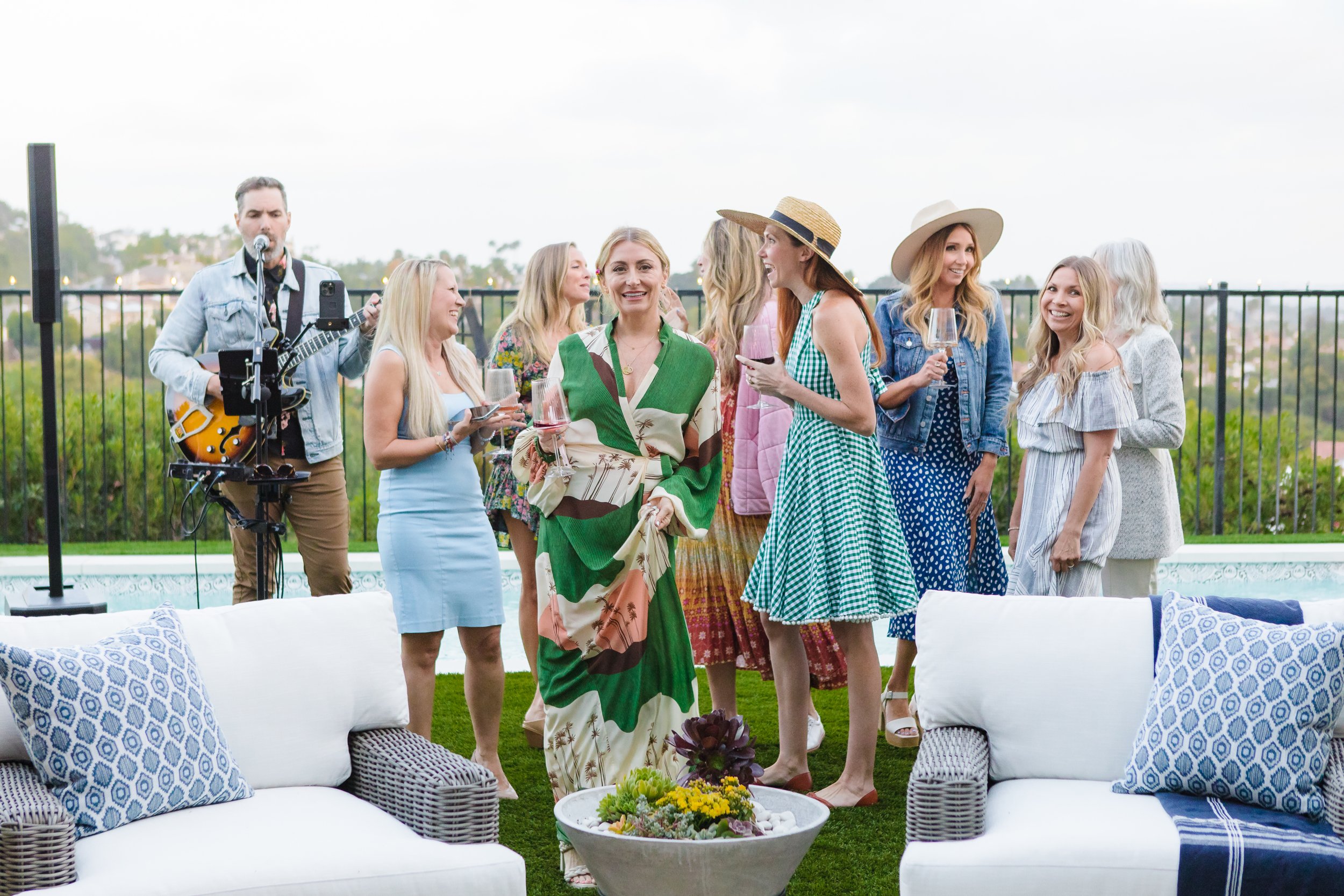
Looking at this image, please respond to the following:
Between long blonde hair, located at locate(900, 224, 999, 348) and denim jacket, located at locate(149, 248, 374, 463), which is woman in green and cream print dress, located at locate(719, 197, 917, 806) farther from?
denim jacket, located at locate(149, 248, 374, 463)

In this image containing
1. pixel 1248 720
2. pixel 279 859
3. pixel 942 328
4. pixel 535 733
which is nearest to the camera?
pixel 279 859

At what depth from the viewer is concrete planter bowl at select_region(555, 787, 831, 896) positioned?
259 centimetres

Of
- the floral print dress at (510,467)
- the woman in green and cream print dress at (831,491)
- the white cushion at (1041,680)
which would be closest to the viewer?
the white cushion at (1041,680)

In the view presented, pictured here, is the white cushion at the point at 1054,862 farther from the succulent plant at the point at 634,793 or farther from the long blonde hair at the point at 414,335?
the long blonde hair at the point at 414,335

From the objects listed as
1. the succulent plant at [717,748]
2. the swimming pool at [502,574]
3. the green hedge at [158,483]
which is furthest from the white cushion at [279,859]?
the green hedge at [158,483]

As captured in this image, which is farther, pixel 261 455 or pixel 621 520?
pixel 261 455

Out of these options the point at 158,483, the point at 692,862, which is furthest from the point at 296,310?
the point at 158,483

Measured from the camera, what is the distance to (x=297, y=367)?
183 inches

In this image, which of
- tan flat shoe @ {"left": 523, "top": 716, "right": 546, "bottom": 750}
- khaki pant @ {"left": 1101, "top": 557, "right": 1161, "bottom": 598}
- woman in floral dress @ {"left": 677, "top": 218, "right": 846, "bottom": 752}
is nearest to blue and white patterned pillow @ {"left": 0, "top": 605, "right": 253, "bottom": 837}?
woman in floral dress @ {"left": 677, "top": 218, "right": 846, "bottom": 752}

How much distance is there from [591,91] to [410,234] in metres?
3.93

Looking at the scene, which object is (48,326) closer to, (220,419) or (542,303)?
(220,419)

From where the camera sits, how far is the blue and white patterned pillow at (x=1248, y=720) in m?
2.63

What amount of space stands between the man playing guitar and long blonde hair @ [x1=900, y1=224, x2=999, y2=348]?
197 centimetres

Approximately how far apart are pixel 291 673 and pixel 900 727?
2.45 m
